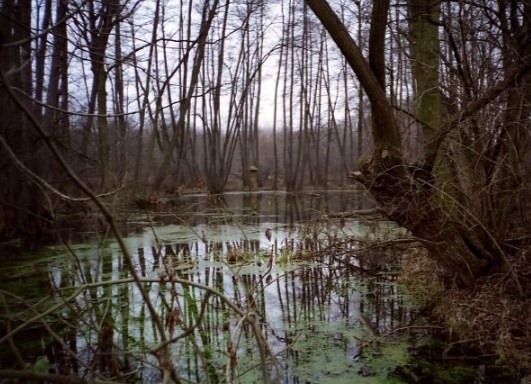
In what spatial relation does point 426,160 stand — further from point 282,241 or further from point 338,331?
point 282,241

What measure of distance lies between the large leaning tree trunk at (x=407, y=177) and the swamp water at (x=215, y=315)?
915 millimetres

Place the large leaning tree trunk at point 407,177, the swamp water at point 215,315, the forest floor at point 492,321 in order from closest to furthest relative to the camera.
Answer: the swamp water at point 215,315, the forest floor at point 492,321, the large leaning tree trunk at point 407,177

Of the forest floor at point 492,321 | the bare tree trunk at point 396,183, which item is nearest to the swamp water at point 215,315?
the forest floor at point 492,321

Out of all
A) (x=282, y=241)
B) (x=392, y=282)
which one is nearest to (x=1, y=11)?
(x=392, y=282)

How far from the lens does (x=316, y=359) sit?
3.64 metres

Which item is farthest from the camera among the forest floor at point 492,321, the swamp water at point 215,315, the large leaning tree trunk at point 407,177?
the large leaning tree trunk at point 407,177

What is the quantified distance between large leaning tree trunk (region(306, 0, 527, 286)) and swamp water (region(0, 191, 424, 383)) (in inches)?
36.0

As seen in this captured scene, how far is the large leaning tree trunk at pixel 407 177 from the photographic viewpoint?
153 inches

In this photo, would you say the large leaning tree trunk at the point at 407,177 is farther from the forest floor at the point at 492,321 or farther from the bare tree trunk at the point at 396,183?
the forest floor at the point at 492,321

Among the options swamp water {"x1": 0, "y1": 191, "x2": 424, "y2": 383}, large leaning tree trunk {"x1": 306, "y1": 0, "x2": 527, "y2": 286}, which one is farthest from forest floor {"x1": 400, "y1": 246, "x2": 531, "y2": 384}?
swamp water {"x1": 0, "y1": 191, "x2": 424, "y2": 383}

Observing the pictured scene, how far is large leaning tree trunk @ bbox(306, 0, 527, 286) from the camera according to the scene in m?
3.88

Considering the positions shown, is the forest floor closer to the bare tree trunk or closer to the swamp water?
the bare tree trunk

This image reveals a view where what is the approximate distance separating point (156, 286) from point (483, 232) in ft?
13.4

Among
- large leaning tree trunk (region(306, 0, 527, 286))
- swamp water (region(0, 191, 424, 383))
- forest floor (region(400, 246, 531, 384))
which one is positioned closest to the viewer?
swamp water (region(0, 191, 424, 383))
